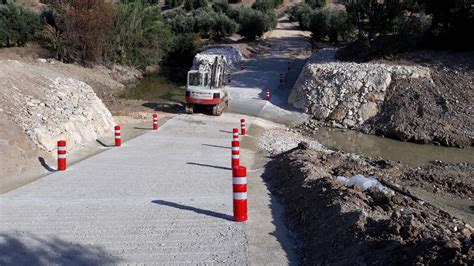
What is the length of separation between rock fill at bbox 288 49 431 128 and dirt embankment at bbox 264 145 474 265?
46.8ft

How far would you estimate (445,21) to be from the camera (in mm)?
31281

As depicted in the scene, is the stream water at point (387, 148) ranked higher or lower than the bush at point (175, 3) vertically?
lower

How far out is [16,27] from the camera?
42125mm

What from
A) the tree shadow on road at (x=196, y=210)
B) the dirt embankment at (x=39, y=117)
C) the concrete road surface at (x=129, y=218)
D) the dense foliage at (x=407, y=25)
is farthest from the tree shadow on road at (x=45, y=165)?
the dense foliage at (x=407, y=25)

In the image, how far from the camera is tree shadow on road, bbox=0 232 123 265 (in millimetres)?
6480

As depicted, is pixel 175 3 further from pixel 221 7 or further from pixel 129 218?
pixel 129 218

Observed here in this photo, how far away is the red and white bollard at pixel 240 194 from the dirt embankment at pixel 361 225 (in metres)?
0.80

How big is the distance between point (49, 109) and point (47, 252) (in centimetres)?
1095

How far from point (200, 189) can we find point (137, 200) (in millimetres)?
1448

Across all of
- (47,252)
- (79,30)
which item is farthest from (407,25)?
(47,252)

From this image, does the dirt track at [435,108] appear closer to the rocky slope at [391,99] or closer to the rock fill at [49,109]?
the rocky slope at [391,99]

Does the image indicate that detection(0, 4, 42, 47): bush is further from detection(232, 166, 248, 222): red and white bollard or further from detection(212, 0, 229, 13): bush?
detection(232, 166, 248, 222): red and white bollard

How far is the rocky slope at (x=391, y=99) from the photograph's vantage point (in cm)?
2430

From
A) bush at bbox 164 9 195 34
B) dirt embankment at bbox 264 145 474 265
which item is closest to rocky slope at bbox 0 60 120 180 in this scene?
dirt embankment at bbox 264 145 474 265
